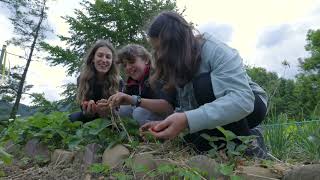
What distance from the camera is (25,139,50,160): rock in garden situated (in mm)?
2753

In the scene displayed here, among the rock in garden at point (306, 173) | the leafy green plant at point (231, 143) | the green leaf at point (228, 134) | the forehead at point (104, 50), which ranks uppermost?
the forehead at point (104, 50)

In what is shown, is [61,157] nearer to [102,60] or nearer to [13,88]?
[102,60]

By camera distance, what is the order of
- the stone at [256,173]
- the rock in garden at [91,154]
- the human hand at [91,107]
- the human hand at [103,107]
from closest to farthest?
the stone at [256,173], the rock in garden at [91,154], the human hand at [103,107], the human hand at [91,107]

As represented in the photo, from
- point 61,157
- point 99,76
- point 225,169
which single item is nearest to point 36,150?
point 61,157

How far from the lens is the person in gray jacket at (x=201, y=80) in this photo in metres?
1.81

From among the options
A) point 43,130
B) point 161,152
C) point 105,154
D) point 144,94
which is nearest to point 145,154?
point 161,152

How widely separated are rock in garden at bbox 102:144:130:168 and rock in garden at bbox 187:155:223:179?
395 millimetres

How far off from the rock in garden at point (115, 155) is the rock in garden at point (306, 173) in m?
0.75

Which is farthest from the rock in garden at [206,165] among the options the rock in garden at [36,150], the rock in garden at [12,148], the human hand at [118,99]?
the rock in garden at [12,148]

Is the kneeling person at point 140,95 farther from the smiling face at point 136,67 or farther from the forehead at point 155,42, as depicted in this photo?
the forehead at point 155,42

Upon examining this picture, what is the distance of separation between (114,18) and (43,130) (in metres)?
16.7

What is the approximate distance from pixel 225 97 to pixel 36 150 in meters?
1.47

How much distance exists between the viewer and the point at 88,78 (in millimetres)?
3633

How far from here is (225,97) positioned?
1829 millimetres
